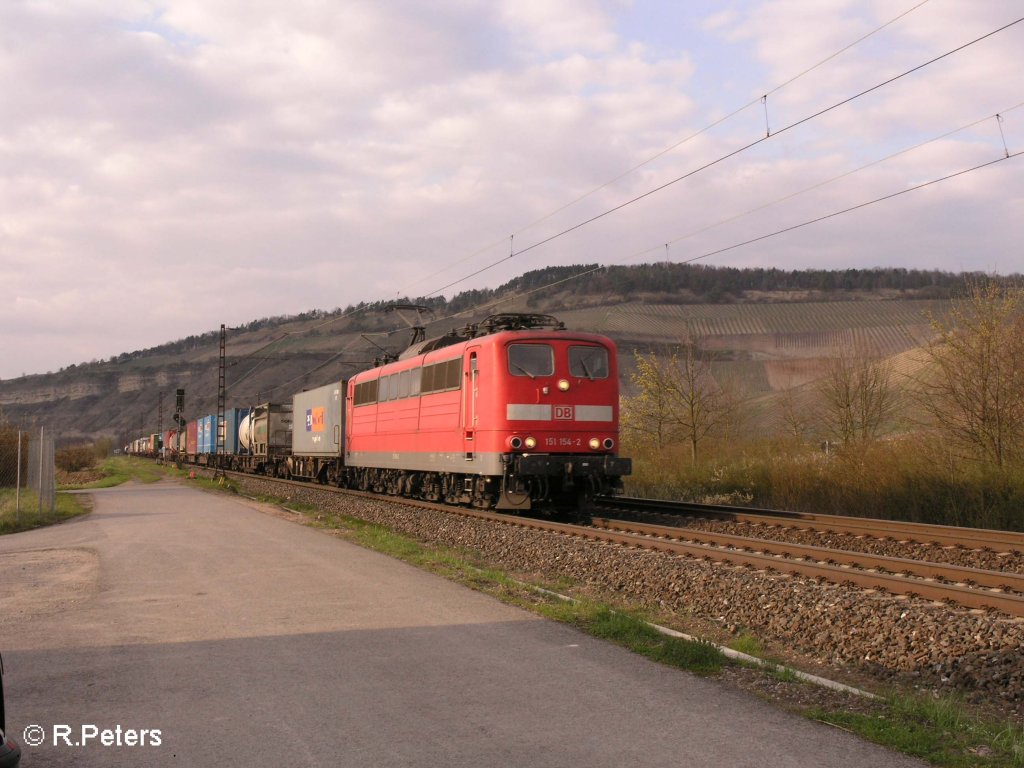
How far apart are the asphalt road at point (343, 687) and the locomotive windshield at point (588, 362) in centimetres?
792

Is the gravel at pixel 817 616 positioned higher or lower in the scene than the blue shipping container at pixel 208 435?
lower

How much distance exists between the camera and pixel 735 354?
60469 mm

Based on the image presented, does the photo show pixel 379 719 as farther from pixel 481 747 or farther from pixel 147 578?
pixel 147 578

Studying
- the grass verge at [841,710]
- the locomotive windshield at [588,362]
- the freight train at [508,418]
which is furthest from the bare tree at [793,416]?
the grass verge at [841,710]

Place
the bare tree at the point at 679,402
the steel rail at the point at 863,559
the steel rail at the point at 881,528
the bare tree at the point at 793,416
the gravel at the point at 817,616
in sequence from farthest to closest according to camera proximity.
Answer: the bare tree at the point at 793,416 < the bare tree at the point at 679,402 < the steel rail at the point at 881,528 < the steel rail at the point at 863,559 < the gravel at the point at 817,616

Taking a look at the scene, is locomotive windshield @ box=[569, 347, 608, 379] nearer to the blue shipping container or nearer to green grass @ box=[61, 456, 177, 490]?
green grass @ box=[61, 456, 177, 490]

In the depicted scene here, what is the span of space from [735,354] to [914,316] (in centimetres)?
1874

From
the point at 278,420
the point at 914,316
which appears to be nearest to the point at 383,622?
the point at 278,420

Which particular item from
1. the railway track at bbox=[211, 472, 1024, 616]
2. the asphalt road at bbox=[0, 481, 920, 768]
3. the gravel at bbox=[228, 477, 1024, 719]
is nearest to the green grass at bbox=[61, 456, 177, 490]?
the railway track at bbox=[211, 472, 1024, 616]

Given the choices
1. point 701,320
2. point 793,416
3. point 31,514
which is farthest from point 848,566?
point 701,320

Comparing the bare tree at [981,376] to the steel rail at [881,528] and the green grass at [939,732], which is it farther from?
the green grass at [939,732]

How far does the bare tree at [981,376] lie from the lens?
18594 mm

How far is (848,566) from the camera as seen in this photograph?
11.5 m

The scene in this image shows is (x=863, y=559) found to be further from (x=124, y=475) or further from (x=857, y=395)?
(x=124, y=475)
